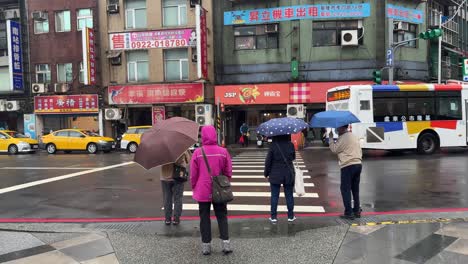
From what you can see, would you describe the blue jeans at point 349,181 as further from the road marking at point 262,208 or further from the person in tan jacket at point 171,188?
the person in tan jacket at point 171,188

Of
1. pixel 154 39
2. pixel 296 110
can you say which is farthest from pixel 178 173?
pixel 154 39

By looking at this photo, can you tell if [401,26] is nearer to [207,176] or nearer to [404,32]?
[404,32]

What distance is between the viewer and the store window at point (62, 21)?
2834 cm

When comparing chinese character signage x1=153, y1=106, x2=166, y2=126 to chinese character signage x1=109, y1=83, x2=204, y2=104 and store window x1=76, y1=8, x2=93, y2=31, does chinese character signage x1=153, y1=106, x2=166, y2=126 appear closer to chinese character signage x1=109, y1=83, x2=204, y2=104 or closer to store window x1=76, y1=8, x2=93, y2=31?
chinese character signage x1=109, y1=83, x2=204, y2=104

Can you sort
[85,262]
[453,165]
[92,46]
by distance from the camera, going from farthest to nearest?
[92,46] < [453,165] < [85,262]

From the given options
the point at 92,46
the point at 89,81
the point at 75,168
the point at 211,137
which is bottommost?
the point at 75,168

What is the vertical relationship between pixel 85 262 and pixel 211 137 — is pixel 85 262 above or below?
below

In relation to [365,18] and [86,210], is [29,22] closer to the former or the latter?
[365,18]

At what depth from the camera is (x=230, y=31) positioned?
87.2ft

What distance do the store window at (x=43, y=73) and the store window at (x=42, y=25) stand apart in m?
2.42

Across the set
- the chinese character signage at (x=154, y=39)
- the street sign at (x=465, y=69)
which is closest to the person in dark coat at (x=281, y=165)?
the chinese character signage at (x=154, y=39)

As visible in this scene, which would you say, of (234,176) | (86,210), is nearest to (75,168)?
(234,176)

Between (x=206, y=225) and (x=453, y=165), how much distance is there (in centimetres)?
1143

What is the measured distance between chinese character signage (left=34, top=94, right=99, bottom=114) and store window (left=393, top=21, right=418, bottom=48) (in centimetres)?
2010
